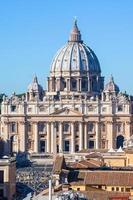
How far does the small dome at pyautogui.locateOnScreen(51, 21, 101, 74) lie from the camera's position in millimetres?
139000

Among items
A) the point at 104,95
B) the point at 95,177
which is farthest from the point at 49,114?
the point at 95,177

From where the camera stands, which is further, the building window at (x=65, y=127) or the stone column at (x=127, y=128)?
the building window at (x=65, y=127)

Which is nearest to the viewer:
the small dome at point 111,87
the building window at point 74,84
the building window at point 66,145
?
the building window at point 66,145

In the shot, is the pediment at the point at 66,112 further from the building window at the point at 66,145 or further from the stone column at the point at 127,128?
the stone column at the point at 127,128

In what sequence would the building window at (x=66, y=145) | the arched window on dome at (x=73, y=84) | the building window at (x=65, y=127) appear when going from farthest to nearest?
the arched window on dome at (x=73, y=84) → the building window at (x=65, y=127) → the building window at (x=66, y=145)

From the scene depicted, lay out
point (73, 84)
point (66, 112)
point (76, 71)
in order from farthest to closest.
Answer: point (76, 71) < point (73, 84) < point (66, 112)

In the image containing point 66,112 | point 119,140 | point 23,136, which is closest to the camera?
point 66,112

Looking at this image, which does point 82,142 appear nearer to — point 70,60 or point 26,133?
point 26,133

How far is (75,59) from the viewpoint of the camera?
140250mm

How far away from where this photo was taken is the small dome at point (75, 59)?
139000 millimetres

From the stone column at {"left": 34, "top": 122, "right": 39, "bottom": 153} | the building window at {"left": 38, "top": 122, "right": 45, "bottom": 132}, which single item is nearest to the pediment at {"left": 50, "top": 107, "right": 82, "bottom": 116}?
the building window at {"left": 38, "top": 122, "right": 45, "bottom": 132}

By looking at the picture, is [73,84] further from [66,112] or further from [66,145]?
[66,145]

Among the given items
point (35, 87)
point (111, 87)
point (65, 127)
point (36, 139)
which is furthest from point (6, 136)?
point (111, 87)

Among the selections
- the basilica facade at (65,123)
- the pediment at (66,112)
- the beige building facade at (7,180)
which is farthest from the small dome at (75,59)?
the beige building facade at (7,180)
